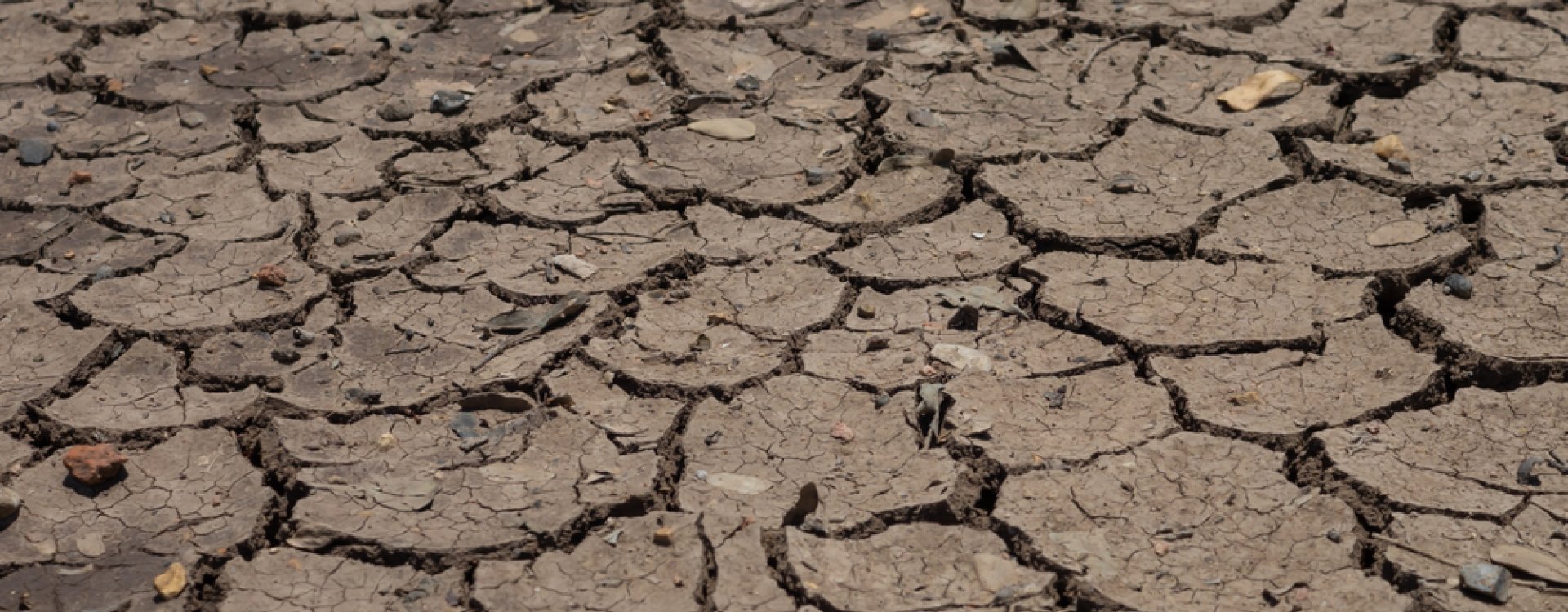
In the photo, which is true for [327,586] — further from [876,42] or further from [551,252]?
[876,42]

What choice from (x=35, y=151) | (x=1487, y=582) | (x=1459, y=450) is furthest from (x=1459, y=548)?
(x=35, y=151)

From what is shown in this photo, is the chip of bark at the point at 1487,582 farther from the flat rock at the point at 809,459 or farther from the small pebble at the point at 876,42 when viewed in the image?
the small pebble at the point at 876,42

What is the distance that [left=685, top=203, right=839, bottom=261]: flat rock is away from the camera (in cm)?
287

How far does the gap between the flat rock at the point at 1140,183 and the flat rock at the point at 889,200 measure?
0.31ft

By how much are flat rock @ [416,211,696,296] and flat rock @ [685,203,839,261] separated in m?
0.04

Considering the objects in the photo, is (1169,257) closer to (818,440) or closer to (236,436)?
(818,440)

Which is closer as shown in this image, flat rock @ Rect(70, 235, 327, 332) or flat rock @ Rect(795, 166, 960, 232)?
flat rock @ Rect(70, 235, 327, 332)

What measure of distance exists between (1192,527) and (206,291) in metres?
1.70

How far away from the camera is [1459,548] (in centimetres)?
216

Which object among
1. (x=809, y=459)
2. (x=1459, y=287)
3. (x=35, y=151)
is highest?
(x=1459, y=287)

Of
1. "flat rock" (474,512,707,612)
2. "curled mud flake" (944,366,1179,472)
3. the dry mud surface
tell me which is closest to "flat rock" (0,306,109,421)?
the dry mud surface

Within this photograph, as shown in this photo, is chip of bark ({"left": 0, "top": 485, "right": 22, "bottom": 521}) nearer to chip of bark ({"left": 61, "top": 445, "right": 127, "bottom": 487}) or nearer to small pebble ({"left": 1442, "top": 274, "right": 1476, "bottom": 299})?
chip of bark ({"left": 61, "top": 445, "right": 127, "bottom": 487})

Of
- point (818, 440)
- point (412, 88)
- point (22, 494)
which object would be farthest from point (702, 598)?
point (412, 88)

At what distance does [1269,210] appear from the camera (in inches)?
116
